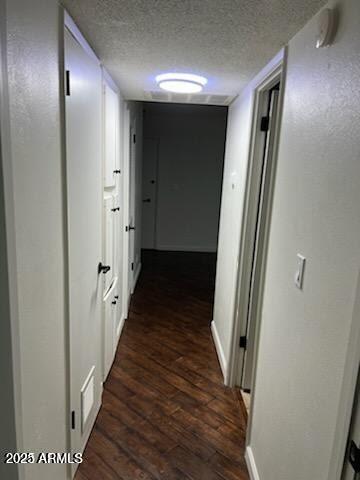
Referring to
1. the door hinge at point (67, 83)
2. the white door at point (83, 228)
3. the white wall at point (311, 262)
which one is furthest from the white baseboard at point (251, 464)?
the door hinge at point (67, 83)

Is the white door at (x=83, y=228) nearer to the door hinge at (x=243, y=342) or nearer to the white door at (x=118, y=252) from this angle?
the white door at (x=118, y=252)

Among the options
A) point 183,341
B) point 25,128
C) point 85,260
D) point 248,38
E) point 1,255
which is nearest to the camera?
point 1,255

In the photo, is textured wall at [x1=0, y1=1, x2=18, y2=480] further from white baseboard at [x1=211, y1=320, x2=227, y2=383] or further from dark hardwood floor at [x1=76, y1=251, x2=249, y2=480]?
white baseboard at [x1=211, y1=320, x2=227, y2=383]

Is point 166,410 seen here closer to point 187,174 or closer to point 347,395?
point 347,395

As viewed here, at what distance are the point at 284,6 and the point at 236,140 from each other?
58.3 inches

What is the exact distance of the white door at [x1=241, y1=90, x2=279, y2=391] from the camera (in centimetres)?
201

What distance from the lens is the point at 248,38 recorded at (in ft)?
4.62

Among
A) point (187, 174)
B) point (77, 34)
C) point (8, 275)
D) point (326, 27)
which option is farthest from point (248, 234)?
point (187, 174)

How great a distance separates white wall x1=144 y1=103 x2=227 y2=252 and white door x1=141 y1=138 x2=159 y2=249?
75 mm

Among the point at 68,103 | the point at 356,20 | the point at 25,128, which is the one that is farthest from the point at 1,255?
the point at 356,20

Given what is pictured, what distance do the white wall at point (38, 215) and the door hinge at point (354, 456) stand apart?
88cm

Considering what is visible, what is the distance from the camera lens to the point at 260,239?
2176 millimetres

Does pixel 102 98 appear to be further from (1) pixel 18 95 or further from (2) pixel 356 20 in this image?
(2) pixel 356 20

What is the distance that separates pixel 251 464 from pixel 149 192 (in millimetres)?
4794
